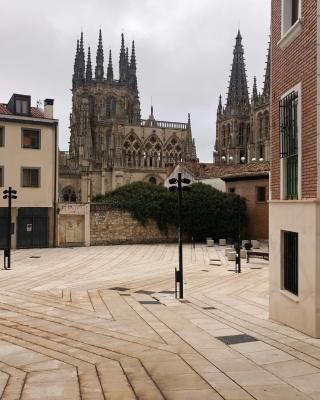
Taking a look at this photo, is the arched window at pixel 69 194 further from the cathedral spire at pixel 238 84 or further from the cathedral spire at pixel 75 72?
the cathedral spire at pixel 238 84

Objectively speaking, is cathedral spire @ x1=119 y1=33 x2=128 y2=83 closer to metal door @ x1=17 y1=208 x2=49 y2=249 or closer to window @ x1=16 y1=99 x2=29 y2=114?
window @ x1=16 y1=99 x2=29 y2=114

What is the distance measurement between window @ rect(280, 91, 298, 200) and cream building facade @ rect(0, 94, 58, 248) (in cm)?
2337

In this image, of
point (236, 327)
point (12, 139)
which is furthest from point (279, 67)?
point (12, 139)

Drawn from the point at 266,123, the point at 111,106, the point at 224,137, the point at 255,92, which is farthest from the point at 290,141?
the point at 224,137

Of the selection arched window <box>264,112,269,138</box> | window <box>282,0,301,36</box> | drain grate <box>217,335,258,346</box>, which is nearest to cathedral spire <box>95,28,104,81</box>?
arched window <box>264,112,269,138</box>

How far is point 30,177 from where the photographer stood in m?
31.6

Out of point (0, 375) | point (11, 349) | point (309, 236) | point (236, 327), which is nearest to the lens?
point (0, 375)

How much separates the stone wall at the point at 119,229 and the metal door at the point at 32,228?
355 centimetres

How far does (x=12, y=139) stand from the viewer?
30.8m

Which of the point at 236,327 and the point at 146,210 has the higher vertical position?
the point at 146,210

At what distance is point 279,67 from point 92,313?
→ 8015 millimetres

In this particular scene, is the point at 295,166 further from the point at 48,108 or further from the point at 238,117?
the point at 238,117

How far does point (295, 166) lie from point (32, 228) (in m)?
24.7

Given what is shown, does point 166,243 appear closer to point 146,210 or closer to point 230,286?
point 146,210
